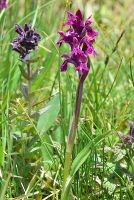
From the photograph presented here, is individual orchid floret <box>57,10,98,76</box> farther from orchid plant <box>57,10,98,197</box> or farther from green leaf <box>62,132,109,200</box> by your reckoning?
green leaf <box>62,132,109,200</box>

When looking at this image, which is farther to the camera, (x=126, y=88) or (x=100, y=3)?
(x=100, y=3)

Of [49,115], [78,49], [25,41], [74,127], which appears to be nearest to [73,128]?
[74,127]

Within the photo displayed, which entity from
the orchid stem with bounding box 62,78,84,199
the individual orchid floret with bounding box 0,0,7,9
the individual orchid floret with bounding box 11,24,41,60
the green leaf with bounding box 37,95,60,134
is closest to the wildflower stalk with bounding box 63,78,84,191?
the orchid stem with bounding box 62,78,84,199

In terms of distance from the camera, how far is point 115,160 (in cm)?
157

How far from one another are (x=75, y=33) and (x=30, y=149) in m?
0.52

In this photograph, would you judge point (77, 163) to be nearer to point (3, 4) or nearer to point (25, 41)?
point (25, 41)

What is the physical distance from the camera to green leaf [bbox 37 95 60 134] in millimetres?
1633

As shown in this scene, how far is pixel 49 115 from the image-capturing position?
1.66m

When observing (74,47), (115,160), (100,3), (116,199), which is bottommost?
(116,199)

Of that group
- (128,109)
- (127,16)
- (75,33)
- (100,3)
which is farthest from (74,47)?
(100,3)

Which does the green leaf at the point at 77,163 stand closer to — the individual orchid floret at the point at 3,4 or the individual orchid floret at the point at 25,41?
the individual orchid floret at the point at 25,41

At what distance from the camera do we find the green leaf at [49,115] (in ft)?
5.36

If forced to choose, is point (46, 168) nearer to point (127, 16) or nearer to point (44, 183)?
point (44, 183)

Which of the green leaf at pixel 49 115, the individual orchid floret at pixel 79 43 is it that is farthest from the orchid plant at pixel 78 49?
the green leaf at pixel 49 115
